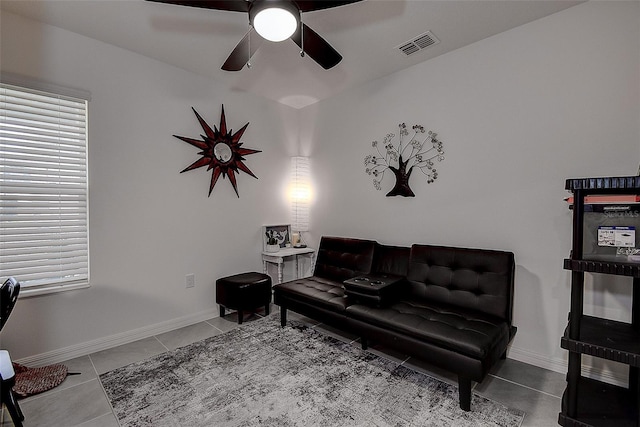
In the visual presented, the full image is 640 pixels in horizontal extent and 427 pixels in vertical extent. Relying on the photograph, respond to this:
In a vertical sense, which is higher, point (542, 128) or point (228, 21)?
point (228, 21)

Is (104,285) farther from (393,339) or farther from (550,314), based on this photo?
(550,314)

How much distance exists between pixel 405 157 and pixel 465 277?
1.37 meters

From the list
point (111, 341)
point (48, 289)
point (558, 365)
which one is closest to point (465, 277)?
point (558, 365)

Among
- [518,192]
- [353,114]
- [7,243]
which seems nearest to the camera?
[7,243]

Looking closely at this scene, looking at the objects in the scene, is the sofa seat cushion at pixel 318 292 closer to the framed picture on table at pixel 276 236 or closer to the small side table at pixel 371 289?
the small side table at pixel 371 289

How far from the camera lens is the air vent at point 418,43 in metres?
2.57

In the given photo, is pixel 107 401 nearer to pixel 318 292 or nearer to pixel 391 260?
pixel 318 292

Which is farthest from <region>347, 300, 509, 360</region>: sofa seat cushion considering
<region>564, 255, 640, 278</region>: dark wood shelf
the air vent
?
the air vent

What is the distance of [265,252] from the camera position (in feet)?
12.8

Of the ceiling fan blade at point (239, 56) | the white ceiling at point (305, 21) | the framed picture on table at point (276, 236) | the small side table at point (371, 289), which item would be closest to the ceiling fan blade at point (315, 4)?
the ceiling fan blade at point (239, 56)

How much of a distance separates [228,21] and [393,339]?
9.20 ft

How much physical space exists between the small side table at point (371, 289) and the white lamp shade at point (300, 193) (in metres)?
1.69

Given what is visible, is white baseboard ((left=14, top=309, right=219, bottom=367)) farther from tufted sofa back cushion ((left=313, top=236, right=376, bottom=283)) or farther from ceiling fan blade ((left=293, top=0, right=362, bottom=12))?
ceiling fan blade ((left=293, top=0, right=362, bottom=12))

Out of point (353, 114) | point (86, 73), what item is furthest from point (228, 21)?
point (353, 114)
